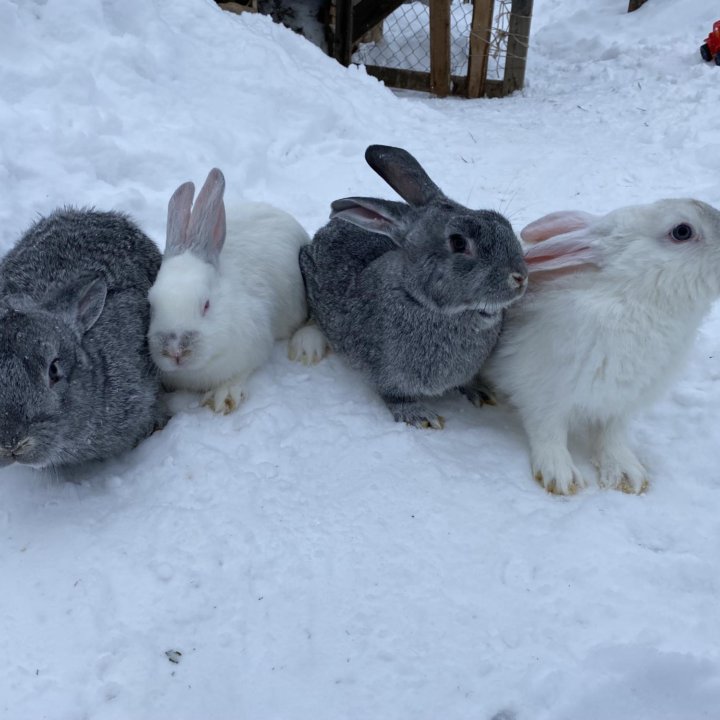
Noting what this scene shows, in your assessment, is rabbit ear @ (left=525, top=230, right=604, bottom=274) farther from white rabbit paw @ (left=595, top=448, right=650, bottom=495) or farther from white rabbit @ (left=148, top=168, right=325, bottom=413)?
white rabbit @ (left=148, top=168, right=325, bottom=413)

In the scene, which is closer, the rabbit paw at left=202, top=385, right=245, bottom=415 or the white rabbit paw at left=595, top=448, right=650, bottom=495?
the white rabbit paw at left=595, top=448, right=650, bottom=495

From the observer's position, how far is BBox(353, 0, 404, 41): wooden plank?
28.8ft

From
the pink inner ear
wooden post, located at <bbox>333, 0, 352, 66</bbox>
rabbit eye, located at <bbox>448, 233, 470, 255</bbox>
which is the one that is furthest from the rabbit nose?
wooden post, located at <bbox>333, 0, 352, 66</bbox>

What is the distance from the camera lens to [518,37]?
8648 millimetres

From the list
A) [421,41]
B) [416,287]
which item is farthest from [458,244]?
[421,41]

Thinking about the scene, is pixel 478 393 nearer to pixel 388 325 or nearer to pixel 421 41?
pixel 388 325

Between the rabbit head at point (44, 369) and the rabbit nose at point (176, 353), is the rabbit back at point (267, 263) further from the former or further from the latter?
the rabbit head at point (44, 369)

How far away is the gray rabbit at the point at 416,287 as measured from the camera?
2887mm

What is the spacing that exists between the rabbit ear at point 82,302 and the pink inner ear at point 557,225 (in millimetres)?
1818

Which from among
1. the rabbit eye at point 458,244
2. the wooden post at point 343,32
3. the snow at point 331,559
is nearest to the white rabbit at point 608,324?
the snow at point 331,559

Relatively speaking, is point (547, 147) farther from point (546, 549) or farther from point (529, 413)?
point (546, 549)

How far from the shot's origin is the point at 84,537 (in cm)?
260

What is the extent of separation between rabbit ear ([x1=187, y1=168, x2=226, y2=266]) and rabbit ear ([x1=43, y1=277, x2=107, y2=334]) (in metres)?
0.44

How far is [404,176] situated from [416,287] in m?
0.55
